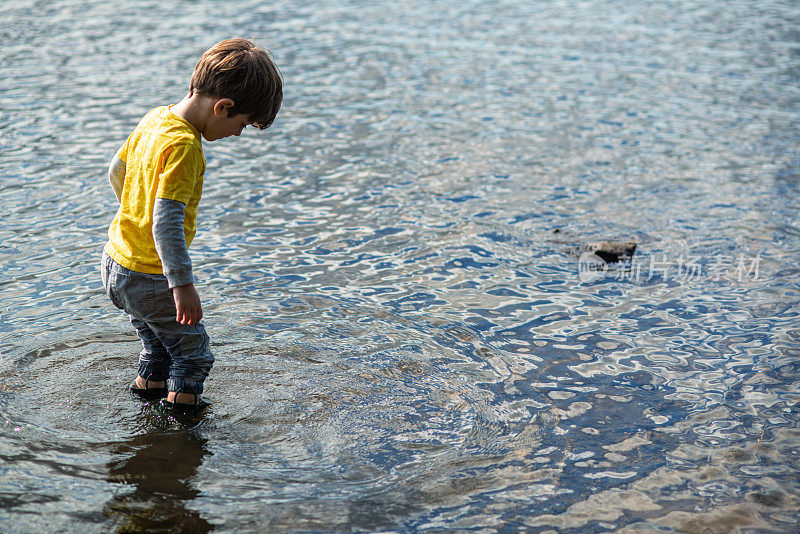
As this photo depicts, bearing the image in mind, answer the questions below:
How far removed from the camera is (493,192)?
8352 millimetres

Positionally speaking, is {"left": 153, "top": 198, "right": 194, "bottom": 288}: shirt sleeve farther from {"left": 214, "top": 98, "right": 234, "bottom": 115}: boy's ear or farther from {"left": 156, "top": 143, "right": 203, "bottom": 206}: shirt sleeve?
{"left": 214, "top": 98, "right": 234, "bottom": 115}: boy's ear

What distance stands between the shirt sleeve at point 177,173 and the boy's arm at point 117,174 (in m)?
0.46

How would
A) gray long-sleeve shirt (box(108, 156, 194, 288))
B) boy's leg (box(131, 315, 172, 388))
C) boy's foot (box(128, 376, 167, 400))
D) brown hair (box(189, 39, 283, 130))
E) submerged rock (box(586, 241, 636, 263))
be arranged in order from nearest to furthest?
gray long-sleeve shirt (box(108, 156, 194, 288)) → brown hair (box(189, 39, 283, 130)) → boy's leg (box(131, 315, 172, 388)) → boy's foot (box(128, 376, 167, 400)) → submerged rock (box(586, 241, 636, 263))

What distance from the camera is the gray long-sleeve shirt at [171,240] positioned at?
374 centimetres

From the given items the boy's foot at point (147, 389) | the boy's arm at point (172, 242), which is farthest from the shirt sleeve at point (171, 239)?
the boy's foot at point (147, 389)

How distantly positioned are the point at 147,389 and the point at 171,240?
116 cm

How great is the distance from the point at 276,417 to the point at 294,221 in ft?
10.7

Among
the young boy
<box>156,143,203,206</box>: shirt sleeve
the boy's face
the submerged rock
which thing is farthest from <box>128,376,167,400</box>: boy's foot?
the submerged rock

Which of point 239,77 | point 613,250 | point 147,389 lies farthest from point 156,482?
point 613,250

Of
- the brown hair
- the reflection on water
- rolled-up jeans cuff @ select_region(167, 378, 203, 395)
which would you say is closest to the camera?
the reflection on water

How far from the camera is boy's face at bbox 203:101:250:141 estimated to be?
3.95 meters

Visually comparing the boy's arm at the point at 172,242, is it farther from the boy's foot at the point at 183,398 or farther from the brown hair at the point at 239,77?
the boy's foot at the point at 183,398

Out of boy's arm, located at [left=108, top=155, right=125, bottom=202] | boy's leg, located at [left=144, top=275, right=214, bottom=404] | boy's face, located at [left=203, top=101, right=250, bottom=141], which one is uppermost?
boy's face, located at [left=203, top=101, right=250, bottom=141]

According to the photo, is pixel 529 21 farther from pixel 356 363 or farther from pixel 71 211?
pixel 356 363
